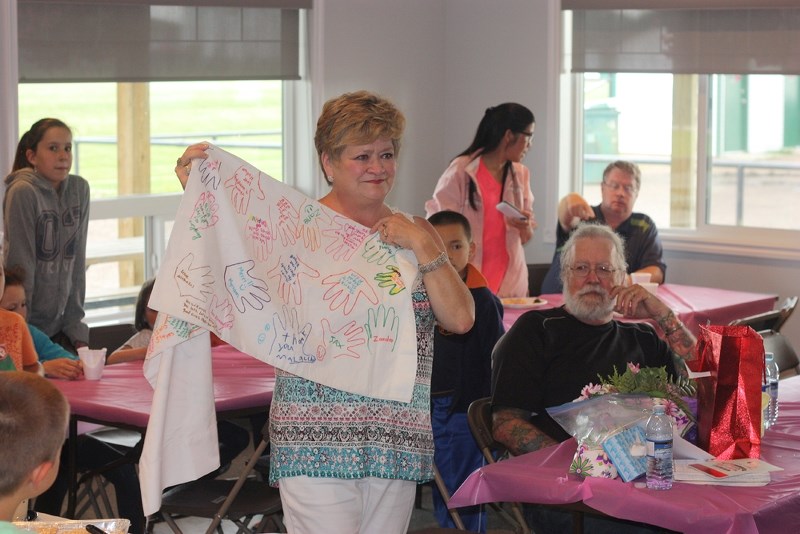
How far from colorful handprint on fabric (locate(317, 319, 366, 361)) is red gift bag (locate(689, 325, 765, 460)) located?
38.5 inches

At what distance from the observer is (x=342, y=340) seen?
262 centimetres

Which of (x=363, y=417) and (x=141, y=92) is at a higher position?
(x=141, y=92)

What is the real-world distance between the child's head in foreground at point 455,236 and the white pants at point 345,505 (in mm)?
1780

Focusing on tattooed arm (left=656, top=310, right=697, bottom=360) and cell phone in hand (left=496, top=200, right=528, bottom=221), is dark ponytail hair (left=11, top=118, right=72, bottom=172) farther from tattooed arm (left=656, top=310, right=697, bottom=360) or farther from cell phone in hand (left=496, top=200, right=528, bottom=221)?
tattooed arm (left=656, top=310, right=697, bottom=360)

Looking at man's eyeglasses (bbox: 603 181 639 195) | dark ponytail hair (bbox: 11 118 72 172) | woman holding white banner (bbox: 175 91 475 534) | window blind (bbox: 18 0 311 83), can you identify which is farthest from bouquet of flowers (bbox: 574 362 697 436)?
window blind (bbox: 18 0 311 83)

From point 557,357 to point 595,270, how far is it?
12.5 inches

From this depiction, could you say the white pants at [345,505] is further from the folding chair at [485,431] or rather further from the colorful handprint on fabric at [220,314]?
the folding chair at [485,431]

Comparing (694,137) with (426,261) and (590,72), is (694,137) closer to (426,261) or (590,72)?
(590,72)

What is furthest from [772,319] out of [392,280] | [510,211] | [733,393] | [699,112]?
[392,280]

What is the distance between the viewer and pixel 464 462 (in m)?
4.07

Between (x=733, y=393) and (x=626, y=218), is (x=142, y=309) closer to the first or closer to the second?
(x=733, y=393)

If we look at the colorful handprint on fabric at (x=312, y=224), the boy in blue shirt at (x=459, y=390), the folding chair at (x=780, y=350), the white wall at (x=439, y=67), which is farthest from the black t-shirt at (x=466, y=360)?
the white wall at (x=439, y=67)

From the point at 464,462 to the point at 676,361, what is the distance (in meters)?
0.86

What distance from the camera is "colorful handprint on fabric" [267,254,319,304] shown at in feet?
8.75
